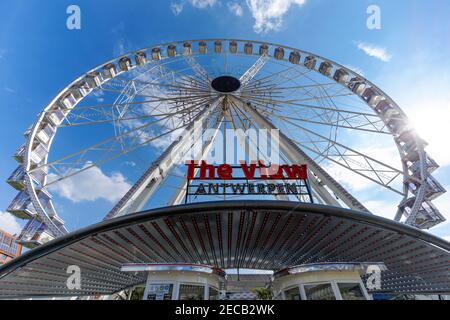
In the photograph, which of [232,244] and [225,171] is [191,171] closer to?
[225,171]

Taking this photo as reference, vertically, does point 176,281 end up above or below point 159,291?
above

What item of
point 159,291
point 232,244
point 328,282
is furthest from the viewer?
point 232,244

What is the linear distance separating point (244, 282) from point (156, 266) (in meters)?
7.62

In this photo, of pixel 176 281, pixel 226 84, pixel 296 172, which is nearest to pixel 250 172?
pixel 296 172

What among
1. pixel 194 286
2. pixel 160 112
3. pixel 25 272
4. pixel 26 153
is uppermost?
pixel 160 112

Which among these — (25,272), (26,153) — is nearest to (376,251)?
(25,272)

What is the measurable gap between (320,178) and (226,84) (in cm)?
920

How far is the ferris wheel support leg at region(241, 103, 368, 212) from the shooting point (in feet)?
41.0

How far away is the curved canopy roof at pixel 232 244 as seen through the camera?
795 centimetres

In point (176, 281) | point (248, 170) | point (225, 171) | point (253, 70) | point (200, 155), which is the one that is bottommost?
point (176, 281)

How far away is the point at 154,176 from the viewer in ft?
43.8

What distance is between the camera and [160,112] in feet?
57.5

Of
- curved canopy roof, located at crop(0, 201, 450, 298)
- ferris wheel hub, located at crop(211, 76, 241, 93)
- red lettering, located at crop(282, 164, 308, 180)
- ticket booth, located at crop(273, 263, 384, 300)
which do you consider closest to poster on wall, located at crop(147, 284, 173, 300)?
curved canopy roof, located at crop(0, 201, 450, 298)
